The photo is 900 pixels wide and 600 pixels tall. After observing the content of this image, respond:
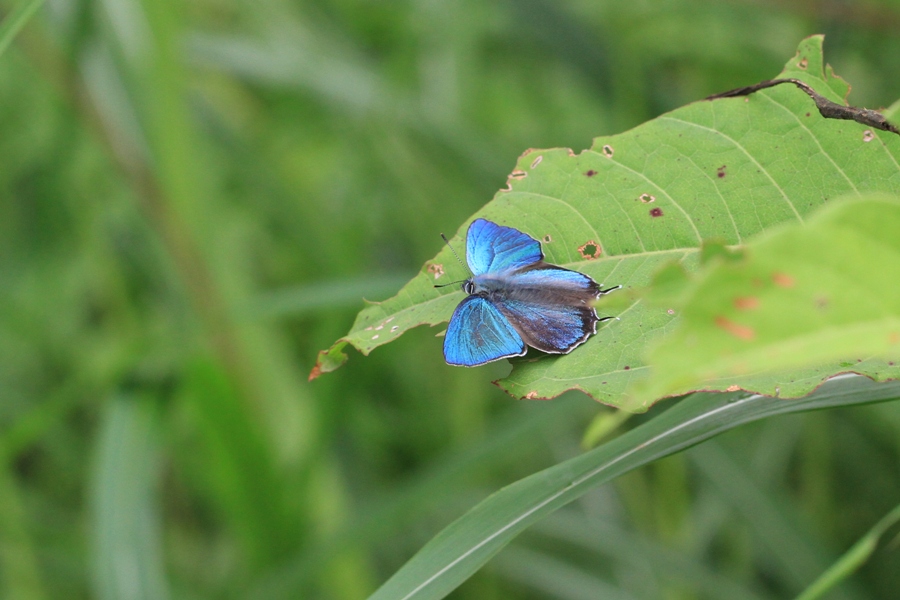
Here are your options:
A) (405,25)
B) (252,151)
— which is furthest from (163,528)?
(405,25)

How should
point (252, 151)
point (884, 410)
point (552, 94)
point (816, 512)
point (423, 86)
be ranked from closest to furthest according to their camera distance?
1. point (884, 410)
2. point (816, 512)
3. point (252, 151)
4. point (423, 86)
5. point (552, 94)

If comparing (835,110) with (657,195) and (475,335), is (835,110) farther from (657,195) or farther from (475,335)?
(475,335)

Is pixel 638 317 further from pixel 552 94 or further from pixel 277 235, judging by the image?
pixel 552 94

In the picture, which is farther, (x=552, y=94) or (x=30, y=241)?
(x=552, y=94)

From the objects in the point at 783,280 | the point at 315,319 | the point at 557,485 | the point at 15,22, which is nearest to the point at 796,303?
the point at 783,280

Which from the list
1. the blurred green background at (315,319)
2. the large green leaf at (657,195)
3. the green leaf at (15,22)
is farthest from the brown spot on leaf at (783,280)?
the blurred green background at (315,319)

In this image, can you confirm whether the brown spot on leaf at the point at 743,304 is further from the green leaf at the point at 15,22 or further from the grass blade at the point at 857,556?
the green leaf at the point at 15,22

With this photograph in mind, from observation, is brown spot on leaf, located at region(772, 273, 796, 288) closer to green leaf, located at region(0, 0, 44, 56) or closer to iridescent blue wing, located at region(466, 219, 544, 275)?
iridescent blue wing, located at region(466, 219, 544, 275)
